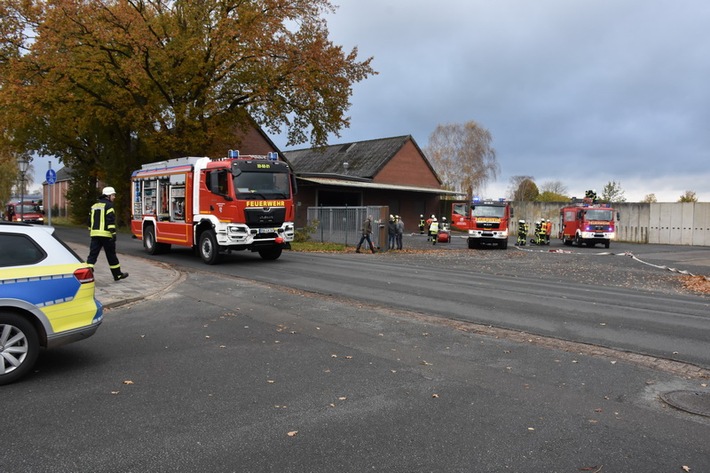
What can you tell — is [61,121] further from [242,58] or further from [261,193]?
[261,193]

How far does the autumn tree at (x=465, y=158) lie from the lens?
62.7 m

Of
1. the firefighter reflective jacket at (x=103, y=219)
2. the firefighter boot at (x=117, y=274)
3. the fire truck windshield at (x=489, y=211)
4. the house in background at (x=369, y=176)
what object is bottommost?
the firefighter boot at (x=117, y=274)

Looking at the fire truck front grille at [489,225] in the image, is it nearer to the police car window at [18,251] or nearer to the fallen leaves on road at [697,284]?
the fallen leaves on road at [697,284]

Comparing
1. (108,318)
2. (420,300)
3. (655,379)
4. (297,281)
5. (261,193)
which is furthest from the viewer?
(261,193)

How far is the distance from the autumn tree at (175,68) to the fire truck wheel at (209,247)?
13.6 m

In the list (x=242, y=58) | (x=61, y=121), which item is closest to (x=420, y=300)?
(x=242, y=58)

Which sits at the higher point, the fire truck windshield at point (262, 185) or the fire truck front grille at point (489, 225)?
the fire truck windshield at point (262, 185)

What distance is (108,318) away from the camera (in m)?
8.35

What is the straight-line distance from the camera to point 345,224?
27375 mm

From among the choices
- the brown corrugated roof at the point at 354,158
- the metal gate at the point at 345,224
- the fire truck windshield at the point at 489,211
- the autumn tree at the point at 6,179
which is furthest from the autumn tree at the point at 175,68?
the autumn tree at the point at 6,179

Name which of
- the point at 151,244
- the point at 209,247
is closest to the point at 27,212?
the point at 151,244

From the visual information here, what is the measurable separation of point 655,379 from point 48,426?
5.70 meters

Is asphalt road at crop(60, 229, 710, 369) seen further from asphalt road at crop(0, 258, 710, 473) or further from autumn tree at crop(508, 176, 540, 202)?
autumn tree at crop(508, 176, 540, 202)

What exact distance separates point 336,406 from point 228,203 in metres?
11.4
